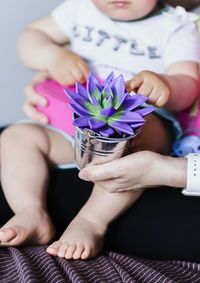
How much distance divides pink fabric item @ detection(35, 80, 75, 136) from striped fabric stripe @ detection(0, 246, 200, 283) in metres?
0.27

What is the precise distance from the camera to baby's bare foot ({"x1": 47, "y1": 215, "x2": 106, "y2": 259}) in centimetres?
93

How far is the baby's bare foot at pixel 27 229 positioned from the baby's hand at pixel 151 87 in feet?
0.91

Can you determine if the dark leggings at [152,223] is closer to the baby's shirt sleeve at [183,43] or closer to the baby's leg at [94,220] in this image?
the baby's leg at [94,220]

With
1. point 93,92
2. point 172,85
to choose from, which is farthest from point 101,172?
point 172,85

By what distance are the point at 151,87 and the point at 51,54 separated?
31cm

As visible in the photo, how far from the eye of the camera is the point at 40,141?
113 centimetres

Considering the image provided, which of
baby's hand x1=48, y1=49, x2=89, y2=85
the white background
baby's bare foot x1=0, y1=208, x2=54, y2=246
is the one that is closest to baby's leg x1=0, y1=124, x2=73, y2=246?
baby's bare foot x1=0, y1=208, x2=54, y2=246

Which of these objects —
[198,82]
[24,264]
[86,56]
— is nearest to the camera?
[24,264]

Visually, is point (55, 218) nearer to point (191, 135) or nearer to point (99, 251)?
point (99, 251)

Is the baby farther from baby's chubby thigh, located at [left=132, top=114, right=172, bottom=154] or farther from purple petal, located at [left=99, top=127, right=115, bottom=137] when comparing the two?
purple petal, located at [left=99, top=127, right=115, bottom=137]

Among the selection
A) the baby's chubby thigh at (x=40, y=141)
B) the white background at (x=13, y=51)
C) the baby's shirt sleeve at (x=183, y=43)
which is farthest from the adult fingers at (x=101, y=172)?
the white background at (x=13, y=51)

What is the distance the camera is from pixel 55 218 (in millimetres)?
1066

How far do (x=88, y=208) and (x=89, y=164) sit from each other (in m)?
0.12

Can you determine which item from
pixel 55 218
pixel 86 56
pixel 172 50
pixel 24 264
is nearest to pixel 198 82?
pixel 172 50
